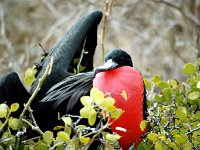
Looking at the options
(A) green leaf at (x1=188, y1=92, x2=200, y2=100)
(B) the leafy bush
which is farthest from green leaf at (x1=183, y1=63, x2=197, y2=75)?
(A) green leaf at (x1=188, y1=92, x2=200, y2=100)

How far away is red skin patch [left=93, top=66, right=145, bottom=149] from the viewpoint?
1.87m

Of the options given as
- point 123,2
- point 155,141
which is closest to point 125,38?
point 123,2

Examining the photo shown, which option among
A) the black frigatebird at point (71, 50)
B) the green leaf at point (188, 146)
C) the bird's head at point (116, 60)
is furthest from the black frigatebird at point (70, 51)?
the green leaf at point (188, 146)

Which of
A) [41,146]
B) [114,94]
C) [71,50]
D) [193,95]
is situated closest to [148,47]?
[71,50]

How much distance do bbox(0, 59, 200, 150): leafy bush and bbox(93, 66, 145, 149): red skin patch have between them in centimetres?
4

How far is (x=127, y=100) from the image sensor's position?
6.15 ft

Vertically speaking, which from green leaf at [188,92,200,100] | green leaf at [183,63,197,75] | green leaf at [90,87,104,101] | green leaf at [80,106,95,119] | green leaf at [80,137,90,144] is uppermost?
green leaf at [90,87,104,101]

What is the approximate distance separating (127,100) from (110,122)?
13 centimetres

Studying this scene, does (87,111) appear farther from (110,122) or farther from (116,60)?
(116,60)

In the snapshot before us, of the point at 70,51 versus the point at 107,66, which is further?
the point at 70,51

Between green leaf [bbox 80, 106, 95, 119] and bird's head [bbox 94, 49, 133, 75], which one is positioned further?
bird's head [bbox 94, 49, 133, 75]

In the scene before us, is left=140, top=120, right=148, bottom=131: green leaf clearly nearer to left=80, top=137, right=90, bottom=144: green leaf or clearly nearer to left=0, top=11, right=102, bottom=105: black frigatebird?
left=80, top=137, right=90, bottom=144: green leaf

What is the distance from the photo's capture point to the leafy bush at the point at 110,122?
1.52m

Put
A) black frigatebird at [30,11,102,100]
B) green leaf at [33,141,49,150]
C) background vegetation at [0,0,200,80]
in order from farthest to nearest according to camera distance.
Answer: background vegetation at [0,0,200,80]
black frigatebird at [30,11,102,100]
green leaf at [33,141,49,150]
